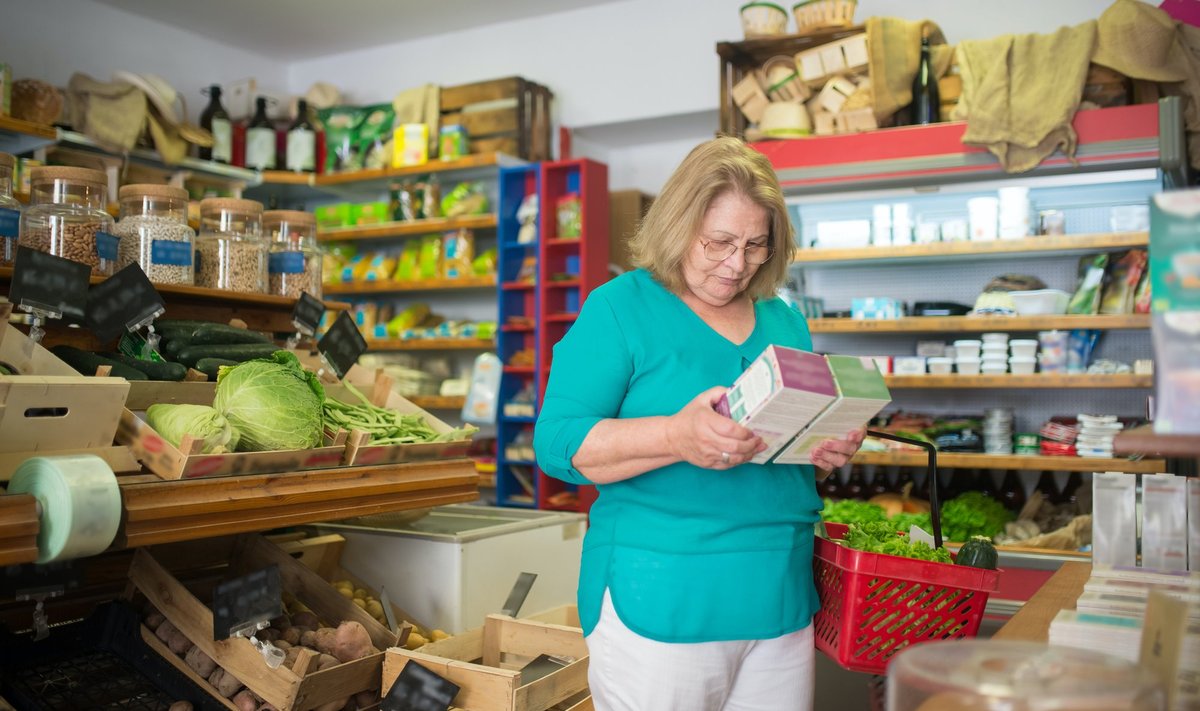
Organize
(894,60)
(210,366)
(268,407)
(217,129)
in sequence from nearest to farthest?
(268,407), (210,366), (894,60), (217,129)

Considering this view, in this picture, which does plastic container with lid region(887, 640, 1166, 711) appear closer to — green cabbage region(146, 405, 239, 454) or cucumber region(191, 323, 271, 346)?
green cabbage region(146, 405, 239, 454)

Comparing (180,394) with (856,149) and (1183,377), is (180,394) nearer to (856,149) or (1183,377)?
(1183,377)

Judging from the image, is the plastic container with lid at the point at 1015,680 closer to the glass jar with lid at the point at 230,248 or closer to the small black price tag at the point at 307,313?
the small black price tag at the point at 307,313

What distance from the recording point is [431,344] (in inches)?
259

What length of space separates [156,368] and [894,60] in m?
3.64

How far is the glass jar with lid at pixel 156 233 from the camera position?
2760mm

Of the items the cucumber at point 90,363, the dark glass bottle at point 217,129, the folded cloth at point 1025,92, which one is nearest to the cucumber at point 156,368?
the cucumber at point 90,363

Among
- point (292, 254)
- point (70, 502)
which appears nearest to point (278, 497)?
point (70, 502)

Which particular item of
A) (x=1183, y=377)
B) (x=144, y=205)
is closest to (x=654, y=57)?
(x=144, y=205)

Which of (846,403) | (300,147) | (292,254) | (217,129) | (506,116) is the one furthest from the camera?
(300,147)

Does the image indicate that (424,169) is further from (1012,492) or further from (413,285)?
(1012,492)

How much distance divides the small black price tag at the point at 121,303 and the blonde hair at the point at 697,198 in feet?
4.18

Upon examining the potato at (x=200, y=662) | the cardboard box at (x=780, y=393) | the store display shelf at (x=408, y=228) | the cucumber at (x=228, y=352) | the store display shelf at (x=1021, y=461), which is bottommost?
the potato at (x=200, y=662)

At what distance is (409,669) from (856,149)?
11.1 feet
